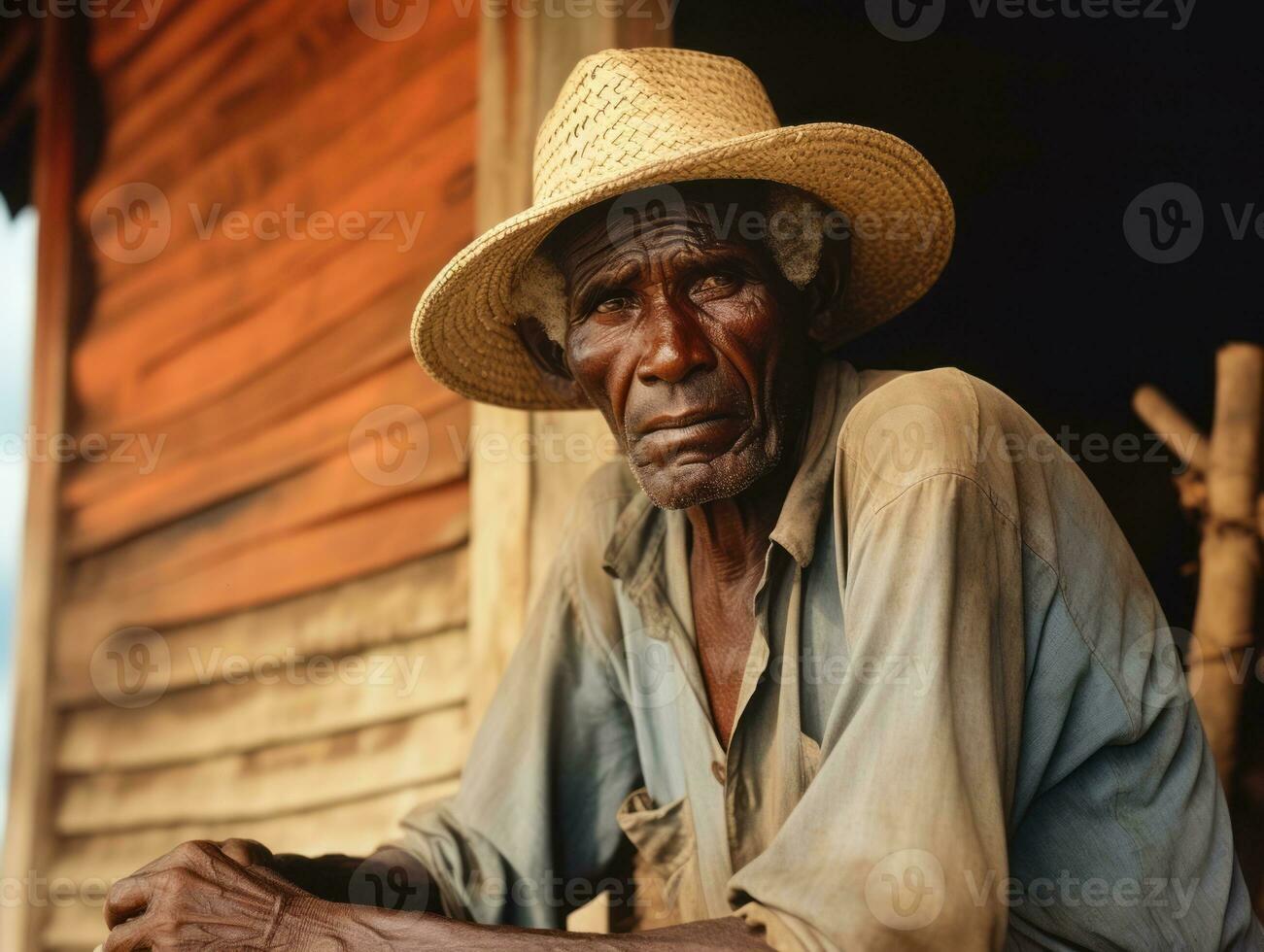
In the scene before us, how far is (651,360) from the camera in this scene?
7.09 ft

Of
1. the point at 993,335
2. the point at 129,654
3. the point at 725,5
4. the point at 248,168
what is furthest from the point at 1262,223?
the point at 129,654

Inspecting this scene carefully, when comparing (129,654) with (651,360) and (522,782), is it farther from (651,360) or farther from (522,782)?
(651,360)

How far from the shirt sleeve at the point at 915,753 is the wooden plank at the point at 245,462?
1.85 m

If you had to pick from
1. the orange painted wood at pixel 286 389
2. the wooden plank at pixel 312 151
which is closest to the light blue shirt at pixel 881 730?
the orange painted wood at pixel 286 389

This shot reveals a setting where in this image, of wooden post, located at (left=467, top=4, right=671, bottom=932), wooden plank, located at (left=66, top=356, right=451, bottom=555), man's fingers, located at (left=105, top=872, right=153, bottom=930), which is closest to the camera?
man's fingers, located at (left=105, top=872, right=153, bottom=930)

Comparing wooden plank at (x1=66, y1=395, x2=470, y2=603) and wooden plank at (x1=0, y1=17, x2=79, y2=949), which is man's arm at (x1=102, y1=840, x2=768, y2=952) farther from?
wooden plank at (x1=0, y1=17, x2=79, y2=949)

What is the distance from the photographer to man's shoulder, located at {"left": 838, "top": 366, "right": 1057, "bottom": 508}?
184cm

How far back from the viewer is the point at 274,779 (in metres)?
3.73

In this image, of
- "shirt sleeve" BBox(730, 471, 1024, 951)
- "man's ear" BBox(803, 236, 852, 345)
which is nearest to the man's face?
"man's ear" BBox(803, 236, 852, 345)

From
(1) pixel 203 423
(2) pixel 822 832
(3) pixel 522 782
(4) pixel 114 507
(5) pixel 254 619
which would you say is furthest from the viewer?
(4) pixel 114 507

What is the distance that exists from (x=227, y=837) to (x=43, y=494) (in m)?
2.01

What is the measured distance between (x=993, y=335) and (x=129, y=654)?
2.86m

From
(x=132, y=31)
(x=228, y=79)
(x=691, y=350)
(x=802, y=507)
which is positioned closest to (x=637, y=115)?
(x=691, y=350)

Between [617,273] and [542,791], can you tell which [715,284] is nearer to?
[617,273]
